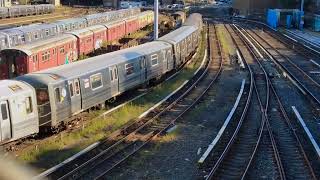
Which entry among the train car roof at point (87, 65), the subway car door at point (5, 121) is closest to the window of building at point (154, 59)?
the train car roof at point (87, 65)

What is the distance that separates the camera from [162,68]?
27.1 metres

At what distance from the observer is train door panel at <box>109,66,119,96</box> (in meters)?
20.8

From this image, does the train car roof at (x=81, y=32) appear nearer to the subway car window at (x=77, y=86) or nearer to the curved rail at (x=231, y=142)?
the curved rail at (x=231, y=142)

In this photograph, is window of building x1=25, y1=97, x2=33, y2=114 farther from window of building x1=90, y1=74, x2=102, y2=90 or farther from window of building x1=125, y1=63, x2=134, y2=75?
window of building x1=125, y1=63, x2=134, y2=75

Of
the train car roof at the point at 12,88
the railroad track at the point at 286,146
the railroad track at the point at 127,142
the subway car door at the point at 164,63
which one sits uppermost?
the train car roof at the point at 12,88

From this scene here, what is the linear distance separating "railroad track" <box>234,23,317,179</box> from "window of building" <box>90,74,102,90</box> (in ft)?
22.7

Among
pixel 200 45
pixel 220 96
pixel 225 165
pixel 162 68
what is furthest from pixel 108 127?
pixel 200 45

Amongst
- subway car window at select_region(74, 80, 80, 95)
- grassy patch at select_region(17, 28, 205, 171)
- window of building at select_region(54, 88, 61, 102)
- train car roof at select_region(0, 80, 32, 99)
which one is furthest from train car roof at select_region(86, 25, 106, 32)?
train car roof at select_region(0, 80, 32, 99)

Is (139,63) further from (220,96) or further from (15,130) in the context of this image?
(15,130)

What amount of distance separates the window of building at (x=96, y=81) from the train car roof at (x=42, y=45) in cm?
590

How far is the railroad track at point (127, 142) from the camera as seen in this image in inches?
537

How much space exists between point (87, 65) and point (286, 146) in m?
8.55

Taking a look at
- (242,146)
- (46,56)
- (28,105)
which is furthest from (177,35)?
(28,105)

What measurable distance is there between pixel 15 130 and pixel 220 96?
12.0 meters
